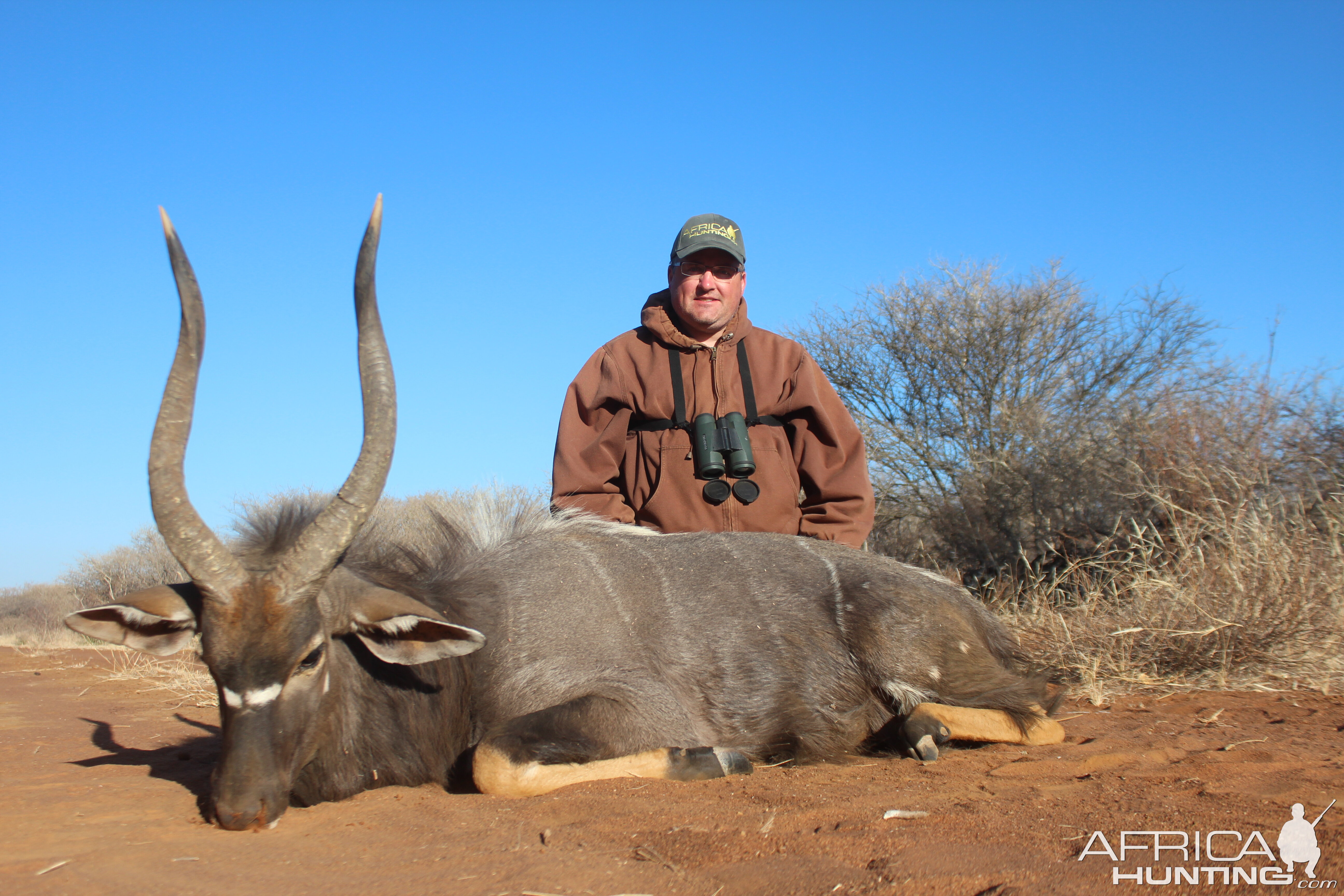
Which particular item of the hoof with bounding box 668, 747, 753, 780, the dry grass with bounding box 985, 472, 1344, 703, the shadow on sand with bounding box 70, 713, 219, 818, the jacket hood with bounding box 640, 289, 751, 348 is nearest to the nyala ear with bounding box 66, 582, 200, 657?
the shadow on sand with bounding box 70, 713, 219, 818

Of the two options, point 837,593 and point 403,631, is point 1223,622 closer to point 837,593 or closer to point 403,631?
point 837,593

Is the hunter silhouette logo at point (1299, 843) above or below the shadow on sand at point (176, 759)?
below

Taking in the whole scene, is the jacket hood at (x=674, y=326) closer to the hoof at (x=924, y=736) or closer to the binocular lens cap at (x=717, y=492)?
the binocular lens cap at (x=717, y=492)

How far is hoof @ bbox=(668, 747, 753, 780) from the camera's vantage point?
12.6ft

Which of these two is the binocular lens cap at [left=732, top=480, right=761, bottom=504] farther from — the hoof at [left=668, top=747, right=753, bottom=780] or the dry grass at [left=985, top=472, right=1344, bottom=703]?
the dry grass at [left=985, top=472, right=1344, bottom=703]

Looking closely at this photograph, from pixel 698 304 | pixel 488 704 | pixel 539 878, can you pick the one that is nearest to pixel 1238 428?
pixel 698 304

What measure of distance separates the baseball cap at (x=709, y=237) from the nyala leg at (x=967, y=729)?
291 cm

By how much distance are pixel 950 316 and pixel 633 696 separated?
10.9 metres

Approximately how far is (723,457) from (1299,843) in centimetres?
344

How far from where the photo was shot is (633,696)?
4.05 meters

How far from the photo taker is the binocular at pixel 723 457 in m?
5.56
